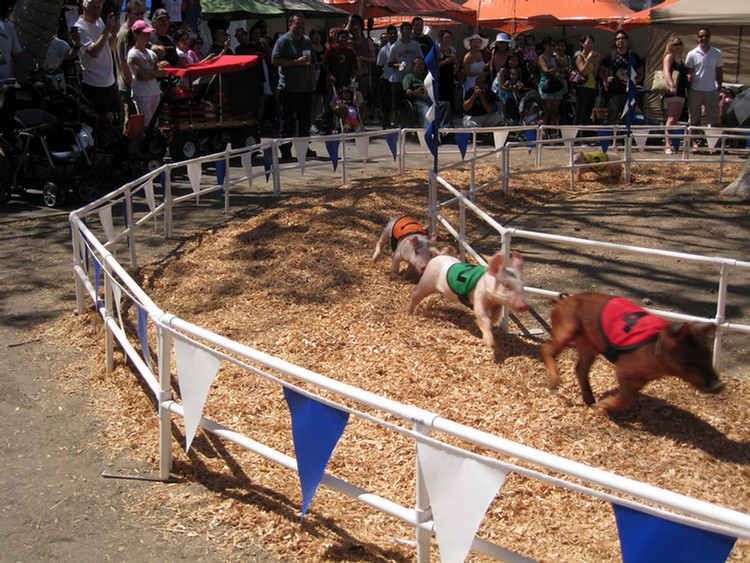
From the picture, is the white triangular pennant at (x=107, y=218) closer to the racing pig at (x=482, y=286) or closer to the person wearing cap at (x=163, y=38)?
the racing pig at (x=482, y=286)

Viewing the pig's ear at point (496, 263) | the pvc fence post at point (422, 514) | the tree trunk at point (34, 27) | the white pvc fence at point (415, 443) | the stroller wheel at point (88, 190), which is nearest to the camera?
the white pvc fence at point (415, 443)

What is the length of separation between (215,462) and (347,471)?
2.42ft

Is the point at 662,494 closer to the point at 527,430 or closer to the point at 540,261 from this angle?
the point at 527,430

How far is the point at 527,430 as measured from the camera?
4.56 metres

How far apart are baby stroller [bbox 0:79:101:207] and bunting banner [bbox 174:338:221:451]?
6886 mm

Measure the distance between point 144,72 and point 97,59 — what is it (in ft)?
2.16

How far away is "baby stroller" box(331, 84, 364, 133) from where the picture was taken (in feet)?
51.6

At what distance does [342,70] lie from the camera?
1545 cm

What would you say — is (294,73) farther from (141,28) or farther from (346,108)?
(346,108)

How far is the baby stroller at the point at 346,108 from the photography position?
1572 centimetres

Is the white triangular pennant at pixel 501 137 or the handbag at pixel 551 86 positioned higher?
the handbag at pixel 551 86

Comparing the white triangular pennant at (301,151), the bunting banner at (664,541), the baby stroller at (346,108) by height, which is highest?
the baby stroller at (346,108)

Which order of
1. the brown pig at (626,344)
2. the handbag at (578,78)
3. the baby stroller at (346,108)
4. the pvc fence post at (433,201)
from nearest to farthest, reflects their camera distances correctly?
the brown pig at (626,344) < the pvc fence post at (433,201) < the baby stroller at (346,108) < the handbag at (578,78)

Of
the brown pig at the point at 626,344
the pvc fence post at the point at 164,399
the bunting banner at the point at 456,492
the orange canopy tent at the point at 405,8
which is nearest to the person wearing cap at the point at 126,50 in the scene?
the pvc fence post at the point at 164,399
